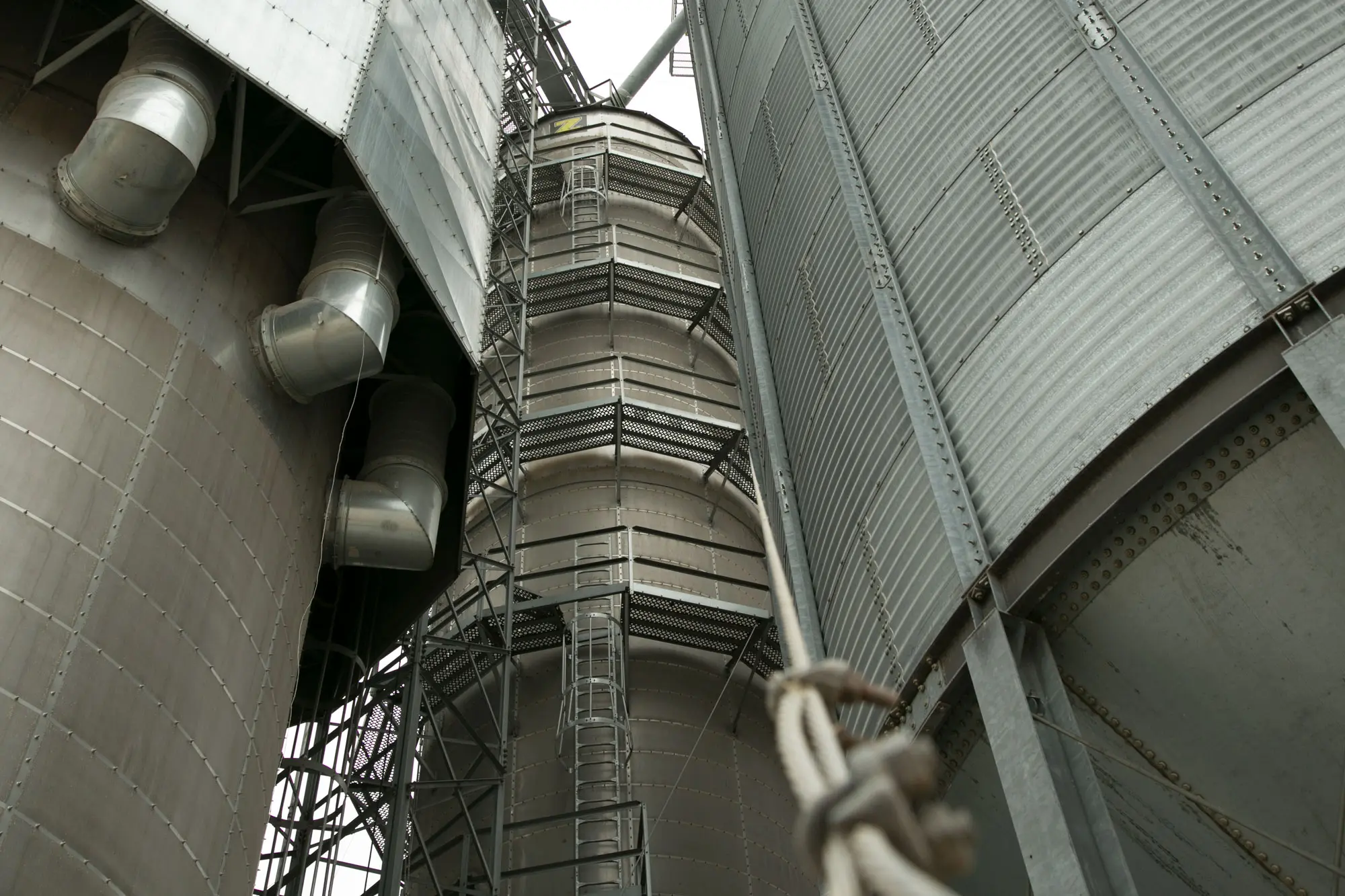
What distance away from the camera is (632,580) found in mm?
18641

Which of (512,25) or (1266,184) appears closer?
(1266,184)

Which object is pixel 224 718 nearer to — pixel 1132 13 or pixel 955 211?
pixel 955 211

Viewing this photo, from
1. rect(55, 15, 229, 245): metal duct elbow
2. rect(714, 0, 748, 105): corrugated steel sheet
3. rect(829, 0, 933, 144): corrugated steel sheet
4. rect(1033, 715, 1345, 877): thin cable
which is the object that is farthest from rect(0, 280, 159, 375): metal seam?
rect(714, 0, 748, 105): corrugated steel sheet

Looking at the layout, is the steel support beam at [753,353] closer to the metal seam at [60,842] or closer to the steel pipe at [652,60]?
the metal seam at [60,842]

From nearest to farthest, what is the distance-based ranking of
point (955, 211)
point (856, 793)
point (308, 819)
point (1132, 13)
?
1. point (856, 793)
2. point (1132, 13)
3. point (955, 211)
4. point (308, 819)

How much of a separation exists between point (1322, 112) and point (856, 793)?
22.3ft

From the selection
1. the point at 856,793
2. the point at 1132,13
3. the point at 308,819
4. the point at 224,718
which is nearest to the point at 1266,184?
the point at 1132,13

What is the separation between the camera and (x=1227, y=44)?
7.75 m

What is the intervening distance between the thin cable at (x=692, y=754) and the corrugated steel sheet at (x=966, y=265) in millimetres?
9300

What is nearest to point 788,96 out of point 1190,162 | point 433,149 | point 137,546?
point 433,149

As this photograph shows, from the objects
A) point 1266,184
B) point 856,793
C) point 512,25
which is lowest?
point 856,793

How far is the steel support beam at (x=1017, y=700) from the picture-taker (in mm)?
6453

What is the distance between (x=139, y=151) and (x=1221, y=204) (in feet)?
25.9

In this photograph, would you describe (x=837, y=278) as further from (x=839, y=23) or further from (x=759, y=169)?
(x=759, y=169)
